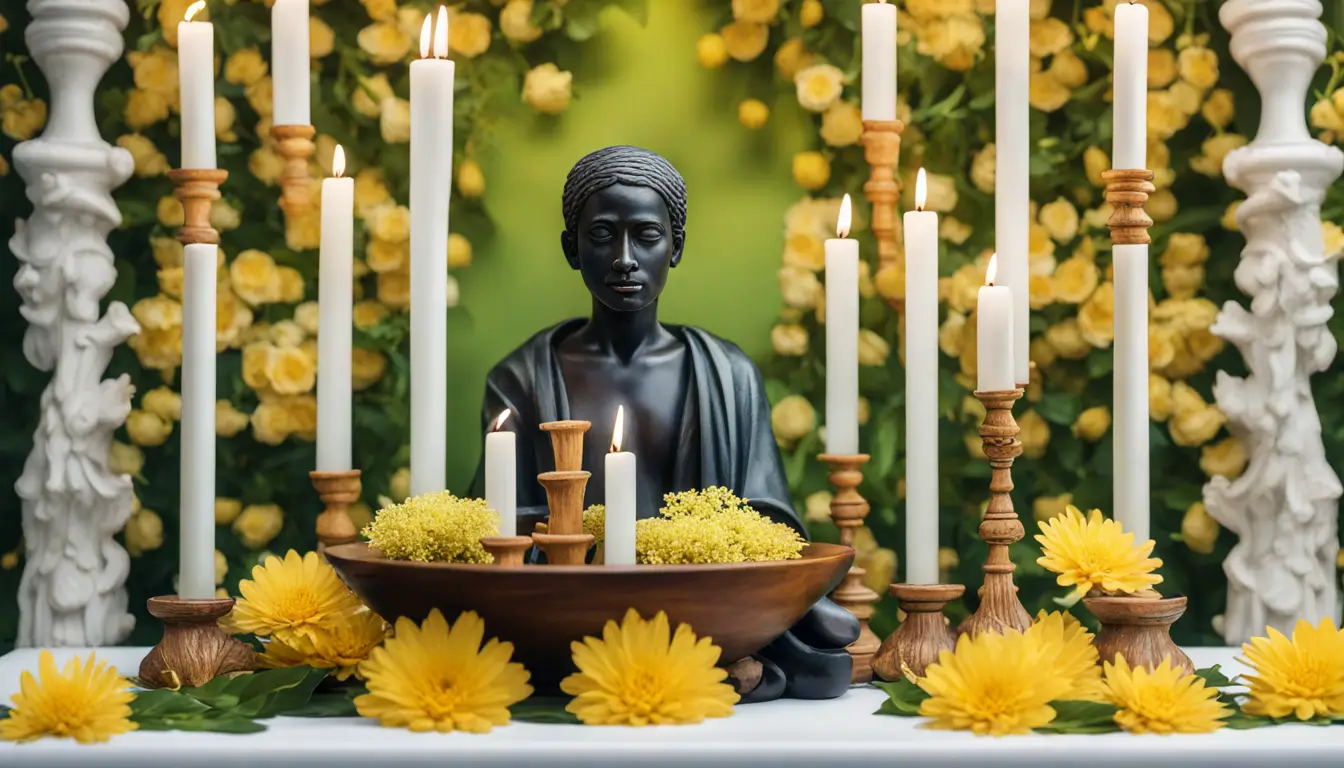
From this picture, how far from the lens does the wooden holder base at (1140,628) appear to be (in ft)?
3.36

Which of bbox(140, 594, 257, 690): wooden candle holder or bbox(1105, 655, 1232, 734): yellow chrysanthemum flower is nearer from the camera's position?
bbox(1105, 655, 1232, 734): yellow chrysanthemum flower

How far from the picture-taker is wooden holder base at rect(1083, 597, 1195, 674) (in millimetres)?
1023

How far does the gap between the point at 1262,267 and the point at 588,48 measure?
0.67m

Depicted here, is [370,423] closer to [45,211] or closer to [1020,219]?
[45,211]

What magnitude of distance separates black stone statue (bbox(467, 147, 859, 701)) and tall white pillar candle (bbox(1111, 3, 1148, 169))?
1.10 feet

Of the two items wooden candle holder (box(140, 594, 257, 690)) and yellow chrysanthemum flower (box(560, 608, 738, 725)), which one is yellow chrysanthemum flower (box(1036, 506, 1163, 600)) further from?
wooden candle holder (box(140, 594, 257, 690))

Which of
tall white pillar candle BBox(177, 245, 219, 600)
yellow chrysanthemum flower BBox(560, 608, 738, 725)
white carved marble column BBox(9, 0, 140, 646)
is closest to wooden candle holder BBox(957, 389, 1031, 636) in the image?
yellow chrysanthemum flower BBox(560, 608, 738, 725)

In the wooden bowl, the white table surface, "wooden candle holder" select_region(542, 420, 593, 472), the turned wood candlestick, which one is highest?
the turned wood candlestick

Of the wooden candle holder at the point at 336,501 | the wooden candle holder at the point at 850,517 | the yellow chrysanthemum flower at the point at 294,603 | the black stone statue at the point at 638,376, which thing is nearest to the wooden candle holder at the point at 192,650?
the yellow chrysanthemum flower at the point at 294,603

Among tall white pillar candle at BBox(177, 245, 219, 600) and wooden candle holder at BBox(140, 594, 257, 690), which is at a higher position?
tall white pillar candle at BBox(177, 245, 219, 600)

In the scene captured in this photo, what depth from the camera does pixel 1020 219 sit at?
1141 mm

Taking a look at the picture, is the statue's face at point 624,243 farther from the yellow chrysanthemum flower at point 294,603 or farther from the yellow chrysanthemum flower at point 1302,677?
the yellow chrysanthemum flower at point 1302,677

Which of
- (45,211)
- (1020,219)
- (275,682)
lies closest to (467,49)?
(45,211)

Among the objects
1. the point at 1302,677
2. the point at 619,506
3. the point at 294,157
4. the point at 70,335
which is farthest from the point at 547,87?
the point at 1302,677
